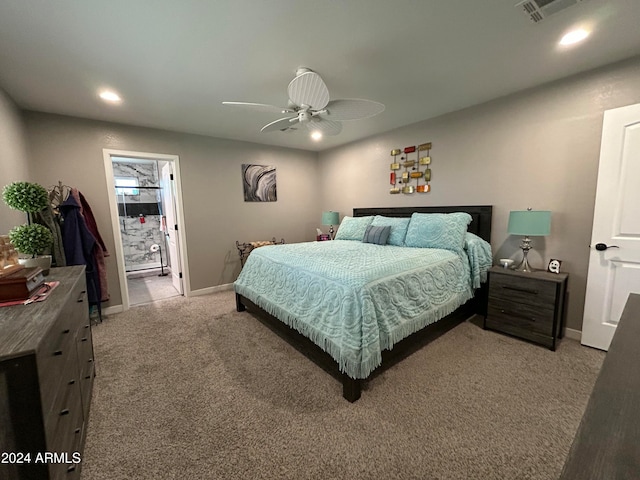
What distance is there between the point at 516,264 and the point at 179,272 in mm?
4516

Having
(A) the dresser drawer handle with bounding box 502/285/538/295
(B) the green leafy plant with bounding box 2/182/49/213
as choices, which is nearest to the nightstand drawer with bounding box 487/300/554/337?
(A) the dresser drawer handle with bounding box 502/285/538/295

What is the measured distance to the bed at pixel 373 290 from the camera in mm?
1742

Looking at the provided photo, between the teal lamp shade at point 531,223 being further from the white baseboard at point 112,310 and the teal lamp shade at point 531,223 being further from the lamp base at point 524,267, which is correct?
the white baseboard at point 112,310

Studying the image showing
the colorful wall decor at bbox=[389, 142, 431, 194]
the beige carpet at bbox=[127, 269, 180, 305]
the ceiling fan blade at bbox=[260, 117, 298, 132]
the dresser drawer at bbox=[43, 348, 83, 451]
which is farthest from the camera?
the beige carpet at bbox=[127, 269, 180, 305]

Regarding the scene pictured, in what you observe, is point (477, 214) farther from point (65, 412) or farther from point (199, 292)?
point (199, 292)

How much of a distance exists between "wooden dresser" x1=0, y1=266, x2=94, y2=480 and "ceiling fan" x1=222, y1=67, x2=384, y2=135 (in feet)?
5.06

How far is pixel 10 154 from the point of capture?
7.47 feet

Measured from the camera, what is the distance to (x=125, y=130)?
3.34m

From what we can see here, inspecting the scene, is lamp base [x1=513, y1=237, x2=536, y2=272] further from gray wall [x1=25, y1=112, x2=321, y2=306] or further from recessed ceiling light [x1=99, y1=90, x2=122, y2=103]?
recessed ceiling light [x1=99, y1=90, x2=122, y2=103]

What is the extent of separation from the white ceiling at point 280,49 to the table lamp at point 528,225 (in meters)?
1.25

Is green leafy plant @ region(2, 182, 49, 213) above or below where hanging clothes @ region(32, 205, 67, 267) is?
above

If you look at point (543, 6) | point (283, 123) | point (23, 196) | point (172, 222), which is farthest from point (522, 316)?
point (172, 222)

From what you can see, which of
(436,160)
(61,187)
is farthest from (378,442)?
(61,187)

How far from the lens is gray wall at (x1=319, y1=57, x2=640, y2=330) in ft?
7.54
